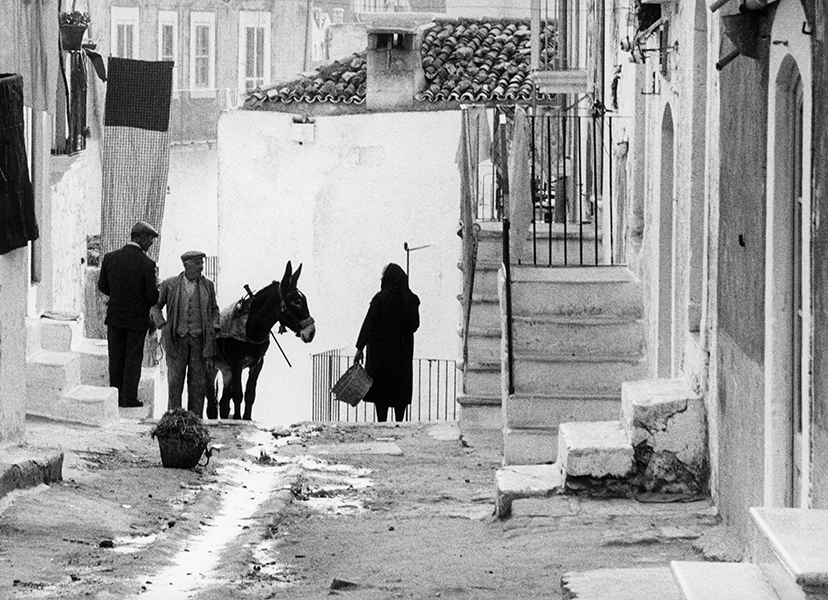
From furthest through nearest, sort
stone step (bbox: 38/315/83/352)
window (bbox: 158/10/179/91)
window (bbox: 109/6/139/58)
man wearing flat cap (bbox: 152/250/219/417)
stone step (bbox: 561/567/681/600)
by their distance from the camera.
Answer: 1. window (bbox: 158/10/179/91)
2. window (bbox: 109/6/139/58)
3. man wearing flat cap (bbox: 152/250/219/417)
4. stone step (bbox: 38/315/83/352)
5. stone step (bbox: 561/567/681/600)

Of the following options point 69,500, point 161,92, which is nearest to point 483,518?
point 69,500

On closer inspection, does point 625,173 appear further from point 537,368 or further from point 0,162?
point 0,162

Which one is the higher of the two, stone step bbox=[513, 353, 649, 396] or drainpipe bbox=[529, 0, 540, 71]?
drainpipe bbox=[529, 0, 540, 71]

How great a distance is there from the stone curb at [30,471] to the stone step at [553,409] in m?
3.69

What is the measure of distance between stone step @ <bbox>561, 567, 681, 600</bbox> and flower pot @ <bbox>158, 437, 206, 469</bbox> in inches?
250

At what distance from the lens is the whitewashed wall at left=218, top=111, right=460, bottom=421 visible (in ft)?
87.6

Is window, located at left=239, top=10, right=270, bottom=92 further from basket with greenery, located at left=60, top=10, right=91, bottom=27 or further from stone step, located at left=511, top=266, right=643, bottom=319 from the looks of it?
stone step, located at left=511, top=266, right=643, bottom=319

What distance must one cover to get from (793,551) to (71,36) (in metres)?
16.4

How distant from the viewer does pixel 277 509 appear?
11.0 m

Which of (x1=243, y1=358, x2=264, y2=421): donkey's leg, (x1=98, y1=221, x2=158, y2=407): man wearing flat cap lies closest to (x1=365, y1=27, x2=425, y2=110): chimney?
(x1=243, y1=358, x2=264, y2=421): donkey's leg

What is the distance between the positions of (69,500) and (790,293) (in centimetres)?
550

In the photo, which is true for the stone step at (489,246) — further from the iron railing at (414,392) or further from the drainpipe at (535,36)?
the iron railing at (414,392)

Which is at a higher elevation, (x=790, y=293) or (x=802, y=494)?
(x=790, y=293)

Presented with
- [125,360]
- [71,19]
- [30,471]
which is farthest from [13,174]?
[71,19]
